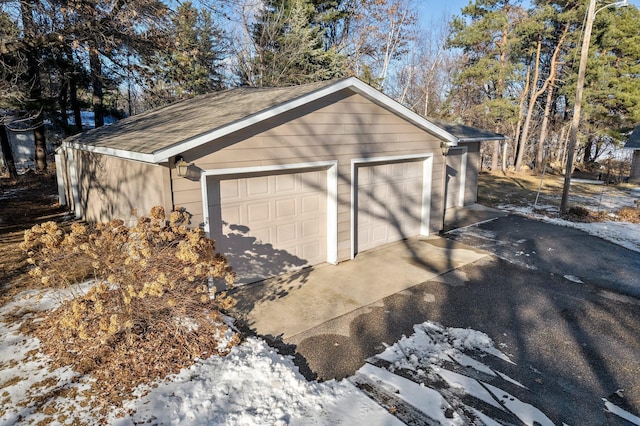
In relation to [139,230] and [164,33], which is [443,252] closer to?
[139,230]

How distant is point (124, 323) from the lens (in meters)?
4.32

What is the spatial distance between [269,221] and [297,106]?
6.68 ft

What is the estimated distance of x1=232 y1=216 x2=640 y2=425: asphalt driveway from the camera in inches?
163

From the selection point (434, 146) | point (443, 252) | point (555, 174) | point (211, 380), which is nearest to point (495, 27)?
point (555, 174)

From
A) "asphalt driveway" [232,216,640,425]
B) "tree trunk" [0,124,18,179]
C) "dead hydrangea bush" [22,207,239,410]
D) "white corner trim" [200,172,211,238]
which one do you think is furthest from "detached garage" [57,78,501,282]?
"tree trunk" [0,124,18,179]

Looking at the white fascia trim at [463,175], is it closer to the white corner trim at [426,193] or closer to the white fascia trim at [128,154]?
the white corner trim at [426,193]

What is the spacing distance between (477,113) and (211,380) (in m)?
25.4

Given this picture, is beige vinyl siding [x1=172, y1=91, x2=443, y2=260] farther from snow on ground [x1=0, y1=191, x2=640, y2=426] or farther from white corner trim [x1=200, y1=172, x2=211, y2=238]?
snow on ground [x1=0, y1=191, x2=640, y2=426]

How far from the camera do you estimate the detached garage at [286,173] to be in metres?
5.59

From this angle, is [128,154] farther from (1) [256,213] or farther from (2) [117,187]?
(2) [117,187]

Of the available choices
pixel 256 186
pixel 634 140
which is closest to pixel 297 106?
pixel 256 186

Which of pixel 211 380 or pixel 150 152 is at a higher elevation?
pixel 150 152

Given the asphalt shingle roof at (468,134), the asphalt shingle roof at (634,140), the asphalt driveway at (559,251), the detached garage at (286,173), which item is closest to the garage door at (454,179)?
the asphalt shingle roof at (468,134)

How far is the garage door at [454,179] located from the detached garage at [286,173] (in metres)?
3.60
